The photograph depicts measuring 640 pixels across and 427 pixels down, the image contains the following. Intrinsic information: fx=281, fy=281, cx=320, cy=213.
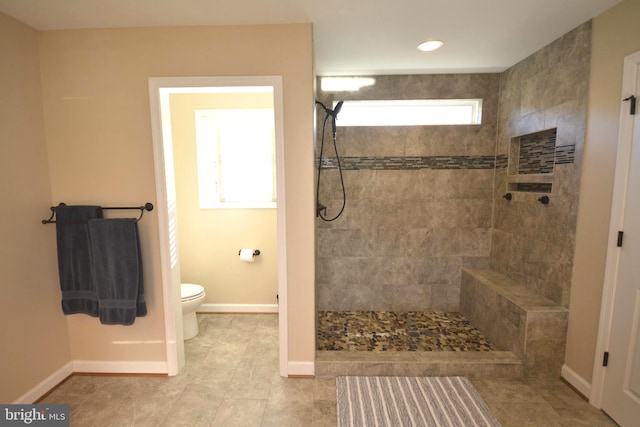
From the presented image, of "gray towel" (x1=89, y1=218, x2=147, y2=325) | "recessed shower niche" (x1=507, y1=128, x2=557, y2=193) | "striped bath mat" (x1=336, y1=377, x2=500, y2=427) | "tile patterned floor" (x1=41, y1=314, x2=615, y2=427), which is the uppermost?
"recessed shower niche" (x1=507, y1=128, x2=557, y2=193)

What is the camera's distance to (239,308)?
3143 mm

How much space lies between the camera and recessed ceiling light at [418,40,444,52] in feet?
6.97

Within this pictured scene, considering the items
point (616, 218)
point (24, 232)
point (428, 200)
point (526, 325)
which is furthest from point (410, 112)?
point (24, 232)

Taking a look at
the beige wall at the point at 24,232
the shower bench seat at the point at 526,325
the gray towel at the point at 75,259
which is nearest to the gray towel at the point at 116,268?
the gray towel at the point at 75,259

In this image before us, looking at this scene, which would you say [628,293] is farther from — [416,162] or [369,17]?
[369,17]

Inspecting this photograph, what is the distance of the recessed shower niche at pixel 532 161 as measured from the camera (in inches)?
90.4

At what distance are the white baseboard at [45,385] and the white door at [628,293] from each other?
3679 millimetres

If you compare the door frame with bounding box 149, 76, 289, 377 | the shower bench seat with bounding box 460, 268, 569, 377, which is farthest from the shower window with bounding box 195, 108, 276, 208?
the shower bench seat with bounding box 460, 268, 569, 377

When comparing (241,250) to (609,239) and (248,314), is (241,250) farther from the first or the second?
(609,239)

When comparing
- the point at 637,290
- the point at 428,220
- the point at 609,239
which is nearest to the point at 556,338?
the point at 637,290

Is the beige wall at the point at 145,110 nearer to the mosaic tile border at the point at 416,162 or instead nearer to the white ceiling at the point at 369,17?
the white ceiling at the point at 369,17

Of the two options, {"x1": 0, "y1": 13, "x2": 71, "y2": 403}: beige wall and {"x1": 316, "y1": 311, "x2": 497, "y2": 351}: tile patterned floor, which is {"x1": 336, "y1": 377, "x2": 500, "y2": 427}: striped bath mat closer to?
{"x1": 316, "y1": 311, "x2": 497, "y2": 351}: tile patterned floor

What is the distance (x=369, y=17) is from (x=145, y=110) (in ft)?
5.30

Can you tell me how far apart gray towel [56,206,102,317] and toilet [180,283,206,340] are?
2.15 feet
